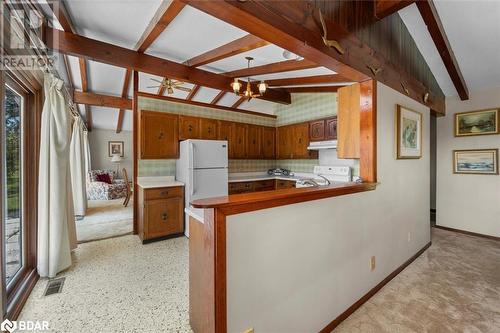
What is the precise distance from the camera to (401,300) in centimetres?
218

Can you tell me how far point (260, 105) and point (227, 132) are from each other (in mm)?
1688

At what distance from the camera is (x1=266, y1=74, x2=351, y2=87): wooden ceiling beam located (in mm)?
3549

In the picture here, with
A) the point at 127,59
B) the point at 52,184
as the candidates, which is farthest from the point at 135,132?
the point at 52,184

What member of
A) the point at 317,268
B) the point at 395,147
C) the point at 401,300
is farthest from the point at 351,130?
the point at 401,300

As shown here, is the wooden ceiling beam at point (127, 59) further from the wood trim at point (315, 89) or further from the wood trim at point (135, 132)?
the wood trim at point (315, 89)

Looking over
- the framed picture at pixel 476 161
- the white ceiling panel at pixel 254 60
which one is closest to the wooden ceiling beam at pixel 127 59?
the white ceiling panel at pixel 254 60

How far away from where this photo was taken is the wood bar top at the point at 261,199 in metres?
1.23

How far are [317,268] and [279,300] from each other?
0.42 m

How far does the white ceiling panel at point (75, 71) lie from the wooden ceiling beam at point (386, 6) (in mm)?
4384

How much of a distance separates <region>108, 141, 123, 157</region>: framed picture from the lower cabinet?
667cm

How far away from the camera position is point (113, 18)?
2.42 meters

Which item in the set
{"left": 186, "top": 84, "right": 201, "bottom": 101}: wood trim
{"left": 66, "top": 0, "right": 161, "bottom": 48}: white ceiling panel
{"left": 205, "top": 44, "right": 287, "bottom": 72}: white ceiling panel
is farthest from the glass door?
{"left": 186, "top": 84, "right": 201, "bottom": 101}: wood trim

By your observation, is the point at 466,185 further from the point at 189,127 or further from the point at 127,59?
the point at 127,59

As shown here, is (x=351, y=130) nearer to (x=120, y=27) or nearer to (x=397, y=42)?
(x=397, y=42)
